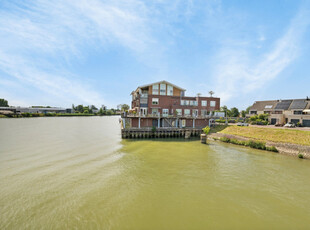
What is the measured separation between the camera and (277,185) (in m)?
12.8

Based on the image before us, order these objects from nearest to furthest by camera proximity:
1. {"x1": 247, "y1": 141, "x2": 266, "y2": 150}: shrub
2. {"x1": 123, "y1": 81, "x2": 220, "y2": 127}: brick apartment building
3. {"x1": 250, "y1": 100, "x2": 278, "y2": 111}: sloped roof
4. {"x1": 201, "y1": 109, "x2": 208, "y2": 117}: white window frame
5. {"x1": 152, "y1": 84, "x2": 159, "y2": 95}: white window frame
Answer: {"x1": 247, "y1": 141, "x2": 266, "y2": 150}: shrub
{"x1": 123, "y1": 81, "x2": 220, "y2": 127}: brick apartment building
{"x1": 152, "y1": 84, "x2": 159, "y2": 95}: white window frame
{"x1": 201, "y1": 109, "x2": 208, "y2": 117}: white window frame
{"x1": 250, "y1": 100, "x2": 278, "y2": 111}: sloped roof

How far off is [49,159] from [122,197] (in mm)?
12732

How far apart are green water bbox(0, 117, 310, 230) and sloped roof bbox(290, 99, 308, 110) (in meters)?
36.2

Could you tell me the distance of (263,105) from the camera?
57.0 m

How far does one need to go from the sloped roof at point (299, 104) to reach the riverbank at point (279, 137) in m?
25.7

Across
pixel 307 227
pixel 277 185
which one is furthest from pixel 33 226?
pixel 277 185

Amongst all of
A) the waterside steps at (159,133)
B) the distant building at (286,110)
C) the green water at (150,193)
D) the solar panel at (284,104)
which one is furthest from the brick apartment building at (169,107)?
the solar panel at (284,104)

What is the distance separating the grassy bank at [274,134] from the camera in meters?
23.0

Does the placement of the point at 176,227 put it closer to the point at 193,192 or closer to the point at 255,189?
the point at 193,192

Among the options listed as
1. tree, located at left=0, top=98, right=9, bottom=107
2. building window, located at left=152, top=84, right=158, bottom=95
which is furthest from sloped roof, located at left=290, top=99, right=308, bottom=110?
tree, located at left=0, top=98, right=9, bottom=107

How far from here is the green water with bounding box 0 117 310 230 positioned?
27.4 feet

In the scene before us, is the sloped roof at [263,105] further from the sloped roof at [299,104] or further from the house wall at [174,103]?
the house wall at [174,103]

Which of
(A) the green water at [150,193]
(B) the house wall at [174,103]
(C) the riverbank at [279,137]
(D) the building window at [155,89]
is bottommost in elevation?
(A) the green water at [150,193]

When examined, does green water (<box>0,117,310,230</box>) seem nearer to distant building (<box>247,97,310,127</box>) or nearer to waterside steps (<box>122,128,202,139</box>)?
waterside steps (<box>122,128,202,139</box>)
